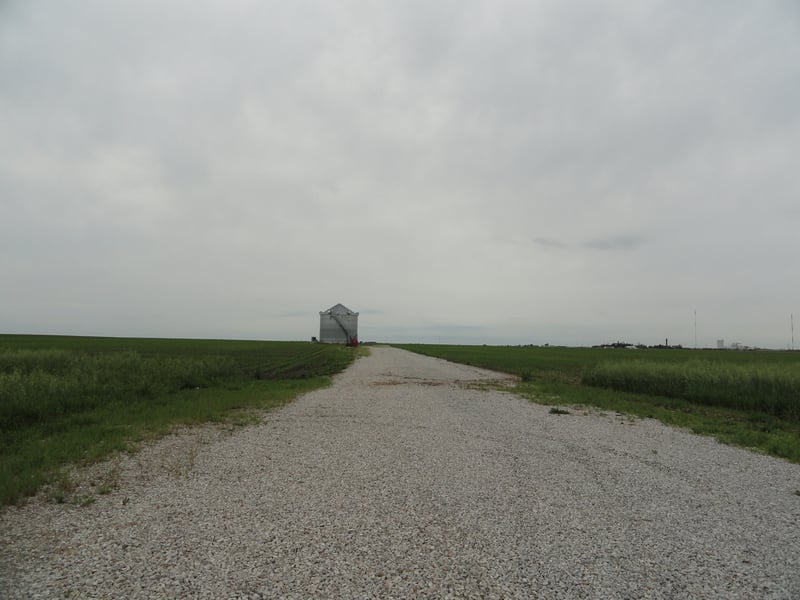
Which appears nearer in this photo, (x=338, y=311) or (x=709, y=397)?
(x=709, y=397)

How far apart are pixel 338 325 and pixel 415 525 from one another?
94.3 m

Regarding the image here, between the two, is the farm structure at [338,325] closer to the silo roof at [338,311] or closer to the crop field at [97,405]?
the silo roof at [338,311]

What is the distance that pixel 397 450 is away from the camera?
29.8 feet

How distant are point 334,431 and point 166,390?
973 cm

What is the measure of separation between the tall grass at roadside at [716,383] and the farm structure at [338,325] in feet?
253

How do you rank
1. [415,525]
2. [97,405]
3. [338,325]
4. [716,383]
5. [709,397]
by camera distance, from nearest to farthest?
[415,525]
[97,405]
[709,397]
[716,383]
[338,325]

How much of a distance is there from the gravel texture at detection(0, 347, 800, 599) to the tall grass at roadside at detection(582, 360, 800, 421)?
9.16 meters

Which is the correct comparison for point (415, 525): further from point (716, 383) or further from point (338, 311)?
point (338, 311)

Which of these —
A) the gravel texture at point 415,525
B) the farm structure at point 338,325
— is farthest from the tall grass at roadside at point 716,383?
the farm structure at point 338,325

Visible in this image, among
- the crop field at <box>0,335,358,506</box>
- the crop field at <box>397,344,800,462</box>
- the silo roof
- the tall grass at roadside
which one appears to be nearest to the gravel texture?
the crop field at <box>0,335,358,506</box>

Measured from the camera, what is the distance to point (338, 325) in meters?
98.7

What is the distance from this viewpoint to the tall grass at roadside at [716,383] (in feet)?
53.2

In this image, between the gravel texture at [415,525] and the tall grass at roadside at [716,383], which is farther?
the tall grass at roadside at [716,383]

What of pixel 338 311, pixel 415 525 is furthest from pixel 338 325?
pixel 415 525
